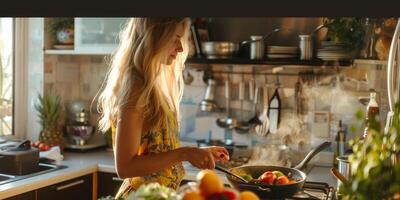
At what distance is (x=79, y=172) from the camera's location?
306cm

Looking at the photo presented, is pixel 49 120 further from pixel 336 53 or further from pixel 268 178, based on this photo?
pixel 268 178

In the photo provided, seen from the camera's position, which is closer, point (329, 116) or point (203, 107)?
point (329, 116)

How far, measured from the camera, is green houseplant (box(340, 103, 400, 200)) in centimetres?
104

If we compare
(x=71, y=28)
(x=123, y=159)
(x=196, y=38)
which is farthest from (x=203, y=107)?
(x=123, y=159)

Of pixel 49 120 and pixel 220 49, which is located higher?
pixel 220 49

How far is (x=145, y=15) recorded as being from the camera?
100 cm

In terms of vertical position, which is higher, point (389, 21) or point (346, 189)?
point (389, 21)

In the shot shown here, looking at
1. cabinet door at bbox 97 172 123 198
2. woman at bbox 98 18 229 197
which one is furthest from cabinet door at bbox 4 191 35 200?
woman at bbox 98 18 229 197

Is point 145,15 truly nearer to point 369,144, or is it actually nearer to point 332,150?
point 369,144

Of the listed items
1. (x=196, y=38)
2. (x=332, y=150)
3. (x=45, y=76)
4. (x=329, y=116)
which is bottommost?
(x=332, y=150)

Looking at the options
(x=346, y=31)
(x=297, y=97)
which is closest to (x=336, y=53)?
(x=346, y=31)

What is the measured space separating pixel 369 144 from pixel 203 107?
2.54 m

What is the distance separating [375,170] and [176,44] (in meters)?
1.12

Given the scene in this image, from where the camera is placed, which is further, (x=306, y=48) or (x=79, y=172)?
(x=306, y=48)
